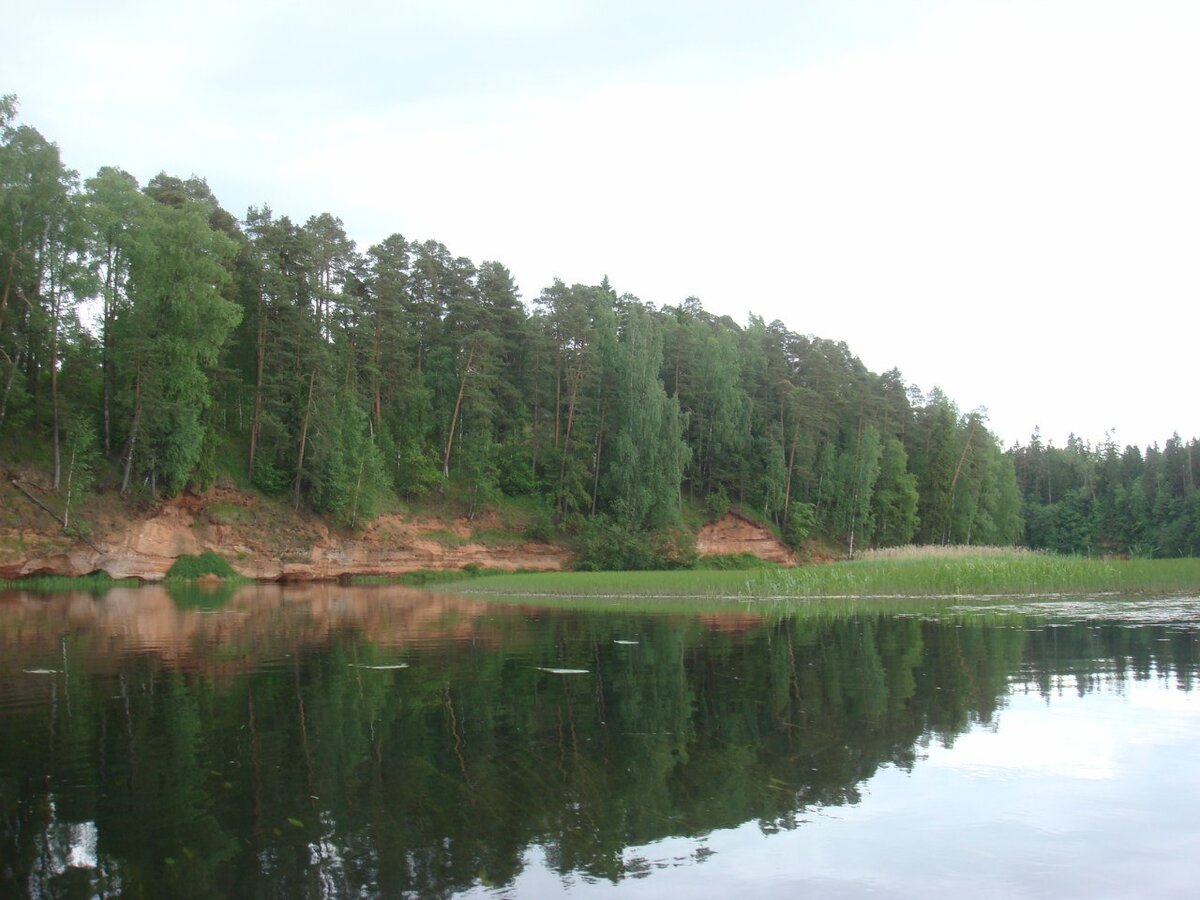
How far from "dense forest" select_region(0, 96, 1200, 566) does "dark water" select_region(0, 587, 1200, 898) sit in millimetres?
31776

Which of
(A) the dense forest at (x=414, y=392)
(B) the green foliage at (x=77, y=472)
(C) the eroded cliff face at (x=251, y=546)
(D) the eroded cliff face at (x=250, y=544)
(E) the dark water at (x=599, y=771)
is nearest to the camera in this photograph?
(E) the dark water at (x=599, y=771)

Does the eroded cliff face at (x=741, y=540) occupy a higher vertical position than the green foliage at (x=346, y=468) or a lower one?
lower

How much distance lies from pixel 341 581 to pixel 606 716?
45000 millimetres

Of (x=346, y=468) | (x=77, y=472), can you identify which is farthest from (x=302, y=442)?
(x=77, y=472)

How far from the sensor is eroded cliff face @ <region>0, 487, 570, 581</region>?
4284cm

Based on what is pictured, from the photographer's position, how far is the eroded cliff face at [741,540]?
7719 cm

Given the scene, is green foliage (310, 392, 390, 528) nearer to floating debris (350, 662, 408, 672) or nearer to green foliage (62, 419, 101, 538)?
green foliage (62, 419, 101, 538)

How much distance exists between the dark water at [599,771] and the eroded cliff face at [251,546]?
2642cm

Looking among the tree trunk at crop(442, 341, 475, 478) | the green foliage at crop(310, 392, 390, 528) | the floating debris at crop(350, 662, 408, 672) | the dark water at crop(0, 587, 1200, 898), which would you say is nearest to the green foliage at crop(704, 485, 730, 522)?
the tree trunk at crop(442, 341, 475, 478)

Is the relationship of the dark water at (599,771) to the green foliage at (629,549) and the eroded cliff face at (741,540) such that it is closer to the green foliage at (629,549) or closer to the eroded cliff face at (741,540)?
the green foliage at (629,549)

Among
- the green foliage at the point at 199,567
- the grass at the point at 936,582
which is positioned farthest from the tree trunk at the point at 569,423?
the grass at the point at 936,582

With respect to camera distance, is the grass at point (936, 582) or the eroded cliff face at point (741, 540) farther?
the eroded cliff face at point (741, 540)

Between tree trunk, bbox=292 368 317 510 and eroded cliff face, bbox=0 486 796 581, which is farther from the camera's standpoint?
tree trunk, bbox=292 368 317 510

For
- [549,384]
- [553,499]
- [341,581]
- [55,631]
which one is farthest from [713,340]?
[55,631]
